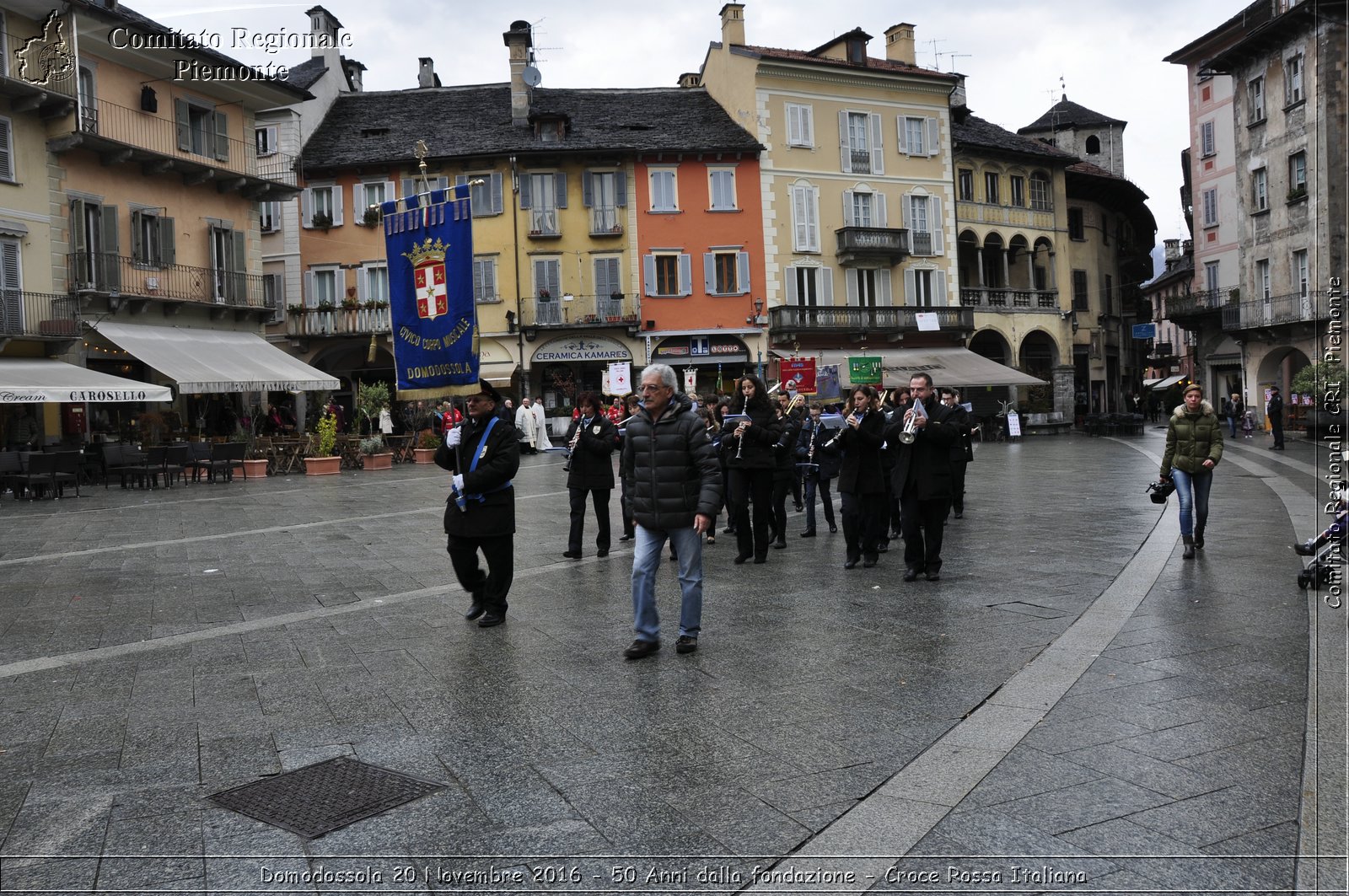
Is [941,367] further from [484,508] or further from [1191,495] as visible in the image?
[484,508]

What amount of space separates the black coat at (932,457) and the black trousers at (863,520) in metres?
0.88

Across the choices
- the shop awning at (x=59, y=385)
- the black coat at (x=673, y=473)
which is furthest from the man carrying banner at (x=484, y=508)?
the shop awning at (x=59, y=385)

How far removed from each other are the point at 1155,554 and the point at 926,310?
109 feet

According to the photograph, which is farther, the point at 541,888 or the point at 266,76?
the point at 266,76

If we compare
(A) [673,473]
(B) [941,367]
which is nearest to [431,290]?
(A) [673,473]

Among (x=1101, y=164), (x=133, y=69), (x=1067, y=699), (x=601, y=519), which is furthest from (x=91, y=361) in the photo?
(x=1101, y=164)

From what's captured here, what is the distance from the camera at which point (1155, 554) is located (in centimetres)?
1020

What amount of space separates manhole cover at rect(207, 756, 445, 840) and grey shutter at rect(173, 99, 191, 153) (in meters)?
28.1

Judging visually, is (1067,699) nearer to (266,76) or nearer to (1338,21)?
(1338,21)

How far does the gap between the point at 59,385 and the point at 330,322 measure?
Result: 52.8 ft

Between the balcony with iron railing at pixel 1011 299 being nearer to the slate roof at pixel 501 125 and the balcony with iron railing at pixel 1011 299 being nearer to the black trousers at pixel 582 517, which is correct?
the slate roof at pixel 501 125

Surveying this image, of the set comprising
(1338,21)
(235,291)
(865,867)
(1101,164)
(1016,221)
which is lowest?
(865,867)

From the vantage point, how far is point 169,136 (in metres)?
28.5

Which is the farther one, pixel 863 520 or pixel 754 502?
pixel 754 502
